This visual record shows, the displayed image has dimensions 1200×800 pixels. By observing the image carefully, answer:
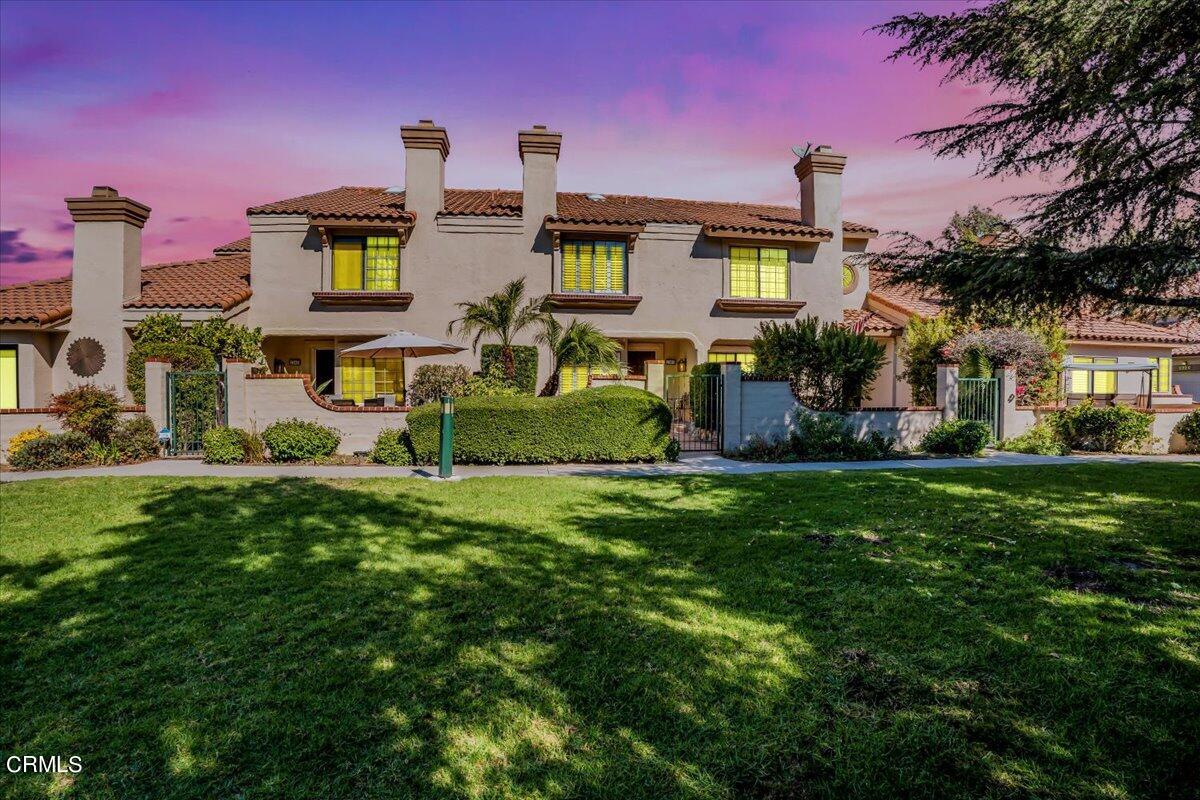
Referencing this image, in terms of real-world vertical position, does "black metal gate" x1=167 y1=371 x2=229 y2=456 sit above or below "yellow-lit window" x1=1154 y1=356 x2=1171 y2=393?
below

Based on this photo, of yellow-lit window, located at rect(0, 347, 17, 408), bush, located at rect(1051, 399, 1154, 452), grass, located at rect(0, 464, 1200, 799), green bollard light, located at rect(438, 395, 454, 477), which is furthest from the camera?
yellow-lit window, located at rect(0, 347, 17, 408)

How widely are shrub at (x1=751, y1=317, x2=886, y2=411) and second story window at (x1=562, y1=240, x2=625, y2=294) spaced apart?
7.11m

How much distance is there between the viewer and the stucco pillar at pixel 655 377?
593 inches

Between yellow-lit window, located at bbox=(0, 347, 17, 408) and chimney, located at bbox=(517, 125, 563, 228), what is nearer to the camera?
yellow-lit window, located at bbox=(0, 347, 17, 408)

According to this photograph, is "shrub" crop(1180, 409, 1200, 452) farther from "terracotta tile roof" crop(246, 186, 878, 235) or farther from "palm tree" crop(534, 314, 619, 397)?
"palm tree" crop(534, 314, 619, 397)

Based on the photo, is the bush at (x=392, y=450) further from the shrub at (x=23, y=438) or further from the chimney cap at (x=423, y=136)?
the chimney cap at (x=423, y=136)

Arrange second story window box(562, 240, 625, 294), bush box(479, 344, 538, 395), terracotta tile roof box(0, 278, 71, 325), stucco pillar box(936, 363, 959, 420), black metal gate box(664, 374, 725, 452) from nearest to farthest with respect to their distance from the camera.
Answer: black metal gate box(664, 374, 725, 452) → stucco pillar box(936, 363, 959, 420) → terracotta tile roof box(0, 278, 71, 325) → bush box(479, 344, 538, 395) → second story window box(562, 240, 625, 294)

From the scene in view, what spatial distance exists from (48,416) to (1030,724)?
56.7ft

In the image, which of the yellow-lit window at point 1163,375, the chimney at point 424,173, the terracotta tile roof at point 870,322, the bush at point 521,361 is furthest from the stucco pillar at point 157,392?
the yellow-lit window at point 1163,375

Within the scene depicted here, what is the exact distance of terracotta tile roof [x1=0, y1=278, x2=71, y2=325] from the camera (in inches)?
655

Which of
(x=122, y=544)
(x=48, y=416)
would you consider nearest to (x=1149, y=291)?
(x=122, y=544)

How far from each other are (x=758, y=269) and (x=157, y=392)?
707 inches

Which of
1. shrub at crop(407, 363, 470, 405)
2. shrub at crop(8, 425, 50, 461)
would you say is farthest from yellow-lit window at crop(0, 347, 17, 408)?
shrub at crop(407, 363, 470, 405)

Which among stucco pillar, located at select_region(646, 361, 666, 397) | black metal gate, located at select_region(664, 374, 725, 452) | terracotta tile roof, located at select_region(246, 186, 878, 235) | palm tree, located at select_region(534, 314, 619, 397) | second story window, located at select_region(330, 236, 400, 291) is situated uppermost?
terracotta tile roof, located at select_region(246, 186, 878, 235)
